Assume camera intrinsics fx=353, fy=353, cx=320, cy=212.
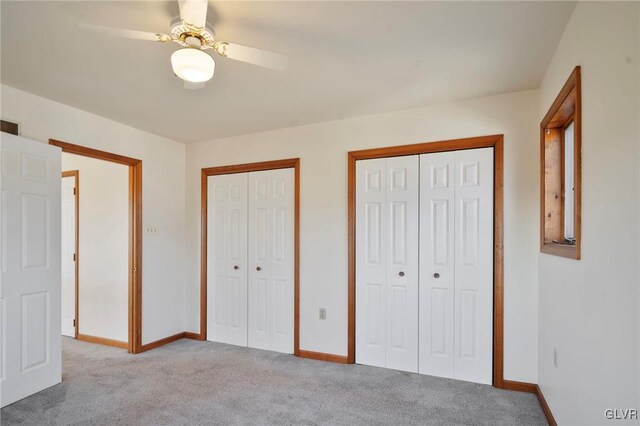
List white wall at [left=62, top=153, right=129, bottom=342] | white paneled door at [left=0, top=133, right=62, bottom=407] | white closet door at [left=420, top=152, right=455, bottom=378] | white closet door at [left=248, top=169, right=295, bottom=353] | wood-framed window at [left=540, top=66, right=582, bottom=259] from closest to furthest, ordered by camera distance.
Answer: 1. wood-framed window at [left=540, top=66, right=582, bottom=259]
2. white paneled door at [left=0, top=133, right=62, bottom=407]
3. white closet door at [left=420, top=152, right=455, bottom=378]
4. white closet door at [left=248, top=169, right=295, bottom=353]
5. white wall at [left=62, top=153, right=129, bottom=342]

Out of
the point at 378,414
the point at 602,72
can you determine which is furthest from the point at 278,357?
the point at 602,72

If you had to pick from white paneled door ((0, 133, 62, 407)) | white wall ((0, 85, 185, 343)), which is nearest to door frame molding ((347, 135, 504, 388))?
white wall ((0, 85, 185, 343))

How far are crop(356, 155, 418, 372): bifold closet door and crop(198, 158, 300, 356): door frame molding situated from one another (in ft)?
2.14

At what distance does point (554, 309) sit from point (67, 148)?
4083 millimetres

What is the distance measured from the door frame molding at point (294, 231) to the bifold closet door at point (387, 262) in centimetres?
65

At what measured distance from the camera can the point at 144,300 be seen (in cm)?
386

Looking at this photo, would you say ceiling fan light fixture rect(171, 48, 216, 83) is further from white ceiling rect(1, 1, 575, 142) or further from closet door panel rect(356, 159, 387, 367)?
closet door panel rect(356, 159, 387, 367)

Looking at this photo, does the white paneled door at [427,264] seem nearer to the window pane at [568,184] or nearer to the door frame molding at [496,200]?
the door frame molding at [496,200]

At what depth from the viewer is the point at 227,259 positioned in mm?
4172

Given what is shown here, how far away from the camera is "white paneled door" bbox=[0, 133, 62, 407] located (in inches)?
102

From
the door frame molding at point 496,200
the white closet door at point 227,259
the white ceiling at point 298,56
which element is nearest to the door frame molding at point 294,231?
the white closet door at point 227,259

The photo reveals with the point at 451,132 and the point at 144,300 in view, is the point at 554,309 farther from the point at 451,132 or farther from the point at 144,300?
the point at 144,300

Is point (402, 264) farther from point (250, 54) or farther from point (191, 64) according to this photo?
point (191, 64)

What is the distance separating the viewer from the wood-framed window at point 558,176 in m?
2.19
